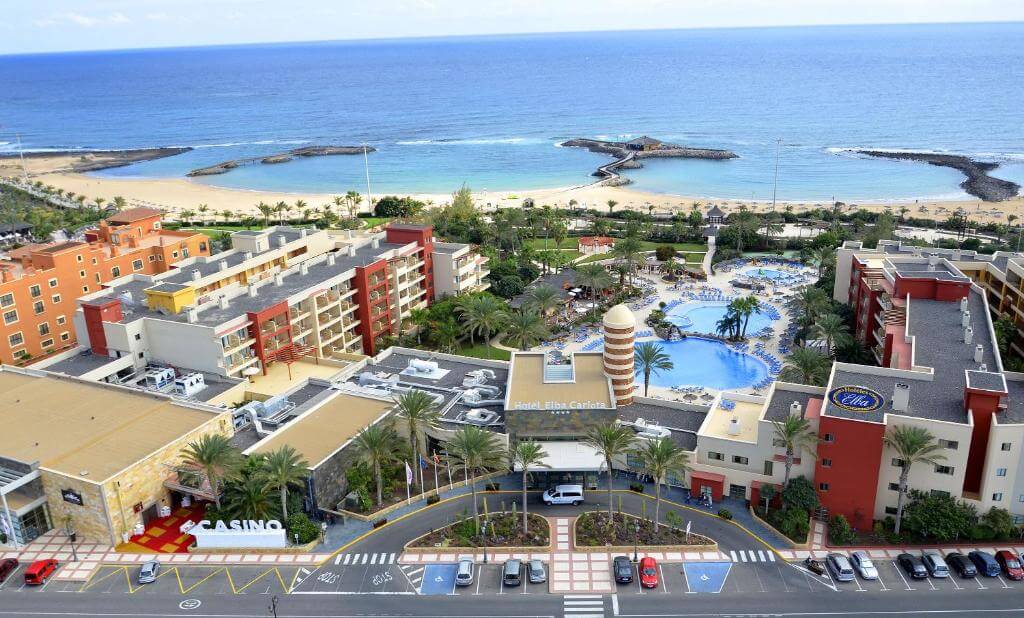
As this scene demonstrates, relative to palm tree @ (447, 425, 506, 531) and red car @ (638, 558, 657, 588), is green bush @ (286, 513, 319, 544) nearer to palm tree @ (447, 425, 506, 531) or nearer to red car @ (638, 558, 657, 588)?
palm tree @ (447, 425, 506, 531)

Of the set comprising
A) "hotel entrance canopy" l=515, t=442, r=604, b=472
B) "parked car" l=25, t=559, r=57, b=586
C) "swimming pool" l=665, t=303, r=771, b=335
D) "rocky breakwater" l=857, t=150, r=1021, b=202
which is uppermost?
"rocky breakwater" l=857, t=150, r=1021, b=202

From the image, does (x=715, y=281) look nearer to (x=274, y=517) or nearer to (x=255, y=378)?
(x=255, y=378)

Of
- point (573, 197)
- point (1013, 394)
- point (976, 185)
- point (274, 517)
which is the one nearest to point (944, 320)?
point (1013, 394)

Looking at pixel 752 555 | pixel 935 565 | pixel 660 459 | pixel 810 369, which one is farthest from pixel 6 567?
pixel 810 369

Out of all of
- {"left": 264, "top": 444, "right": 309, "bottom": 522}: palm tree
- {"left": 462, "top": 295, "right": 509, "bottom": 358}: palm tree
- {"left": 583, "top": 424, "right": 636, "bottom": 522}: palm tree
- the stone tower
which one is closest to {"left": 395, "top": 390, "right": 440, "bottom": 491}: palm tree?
{"left": 264, "top": 444, "right": 309, "bottom": 522}: palm tree

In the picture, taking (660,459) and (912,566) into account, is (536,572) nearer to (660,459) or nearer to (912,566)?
(660,459)
